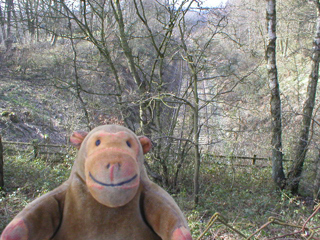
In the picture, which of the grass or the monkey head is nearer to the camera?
the monkey head

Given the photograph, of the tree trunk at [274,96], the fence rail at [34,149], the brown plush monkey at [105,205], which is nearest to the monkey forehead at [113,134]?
the brown plush monkey at [105,205]

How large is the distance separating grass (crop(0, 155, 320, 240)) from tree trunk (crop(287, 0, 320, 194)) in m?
0.53

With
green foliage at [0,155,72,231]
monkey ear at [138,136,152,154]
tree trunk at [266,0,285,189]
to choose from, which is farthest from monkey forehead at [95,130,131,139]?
tree trunk at [266,0,285,189]

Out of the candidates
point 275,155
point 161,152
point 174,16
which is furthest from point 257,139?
point 174,16

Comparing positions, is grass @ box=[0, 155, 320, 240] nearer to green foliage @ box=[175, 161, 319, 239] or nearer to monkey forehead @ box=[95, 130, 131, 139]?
green foliage @ box=[175, 161, 319, 239]

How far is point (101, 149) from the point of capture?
1587 millimetres

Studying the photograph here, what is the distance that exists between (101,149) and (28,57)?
55.9ft

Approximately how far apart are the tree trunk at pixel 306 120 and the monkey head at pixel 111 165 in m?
6.55

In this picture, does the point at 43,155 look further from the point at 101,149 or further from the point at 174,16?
the point at 101,149

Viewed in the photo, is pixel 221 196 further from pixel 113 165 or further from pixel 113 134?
pixel 113 165

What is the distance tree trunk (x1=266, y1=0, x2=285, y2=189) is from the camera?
7.31 meters

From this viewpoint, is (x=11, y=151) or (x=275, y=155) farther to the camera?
(x=11, y=151)

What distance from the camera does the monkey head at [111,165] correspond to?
1.48 metres

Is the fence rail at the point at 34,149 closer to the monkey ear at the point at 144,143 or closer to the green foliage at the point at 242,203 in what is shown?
the green foliage at the point at 242,203
